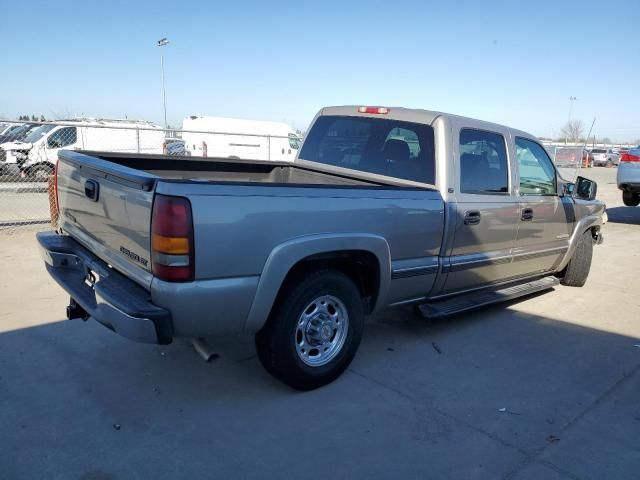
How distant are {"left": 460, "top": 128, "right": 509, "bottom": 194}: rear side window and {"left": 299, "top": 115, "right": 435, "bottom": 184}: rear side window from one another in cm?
33

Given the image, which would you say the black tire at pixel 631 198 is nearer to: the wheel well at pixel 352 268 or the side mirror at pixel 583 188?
the side mirror at pixel 583 188

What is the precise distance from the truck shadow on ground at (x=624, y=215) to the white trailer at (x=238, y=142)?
9.28 meters

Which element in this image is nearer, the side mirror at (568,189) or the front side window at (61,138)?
the side mirror at (568,189)

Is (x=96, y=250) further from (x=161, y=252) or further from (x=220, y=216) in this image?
(x=220, y=216)

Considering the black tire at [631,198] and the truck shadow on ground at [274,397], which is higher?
the black tire at [631,198]

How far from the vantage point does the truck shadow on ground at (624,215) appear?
40.8 feet

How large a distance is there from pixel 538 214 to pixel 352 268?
2.33 metres

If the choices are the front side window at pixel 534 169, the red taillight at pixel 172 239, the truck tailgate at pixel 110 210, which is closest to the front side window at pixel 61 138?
the truck tailgate at pixel 110 210

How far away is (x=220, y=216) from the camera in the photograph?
2721mm

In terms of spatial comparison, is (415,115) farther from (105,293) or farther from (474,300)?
(105,293)

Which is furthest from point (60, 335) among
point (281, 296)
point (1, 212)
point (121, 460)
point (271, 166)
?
point (1, 212)

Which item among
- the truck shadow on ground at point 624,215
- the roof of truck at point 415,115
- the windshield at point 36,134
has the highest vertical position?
the windshield at point 36,134

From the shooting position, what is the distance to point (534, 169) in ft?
16.8

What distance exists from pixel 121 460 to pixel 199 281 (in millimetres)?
998
